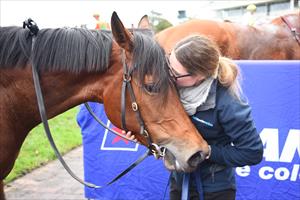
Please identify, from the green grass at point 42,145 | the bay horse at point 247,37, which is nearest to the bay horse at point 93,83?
the bay horse at point 247,37

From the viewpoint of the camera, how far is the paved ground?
4.09 m

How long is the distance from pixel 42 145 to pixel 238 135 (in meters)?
4.44

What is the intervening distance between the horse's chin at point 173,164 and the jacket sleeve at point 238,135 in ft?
0.78

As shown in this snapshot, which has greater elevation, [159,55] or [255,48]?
[159,55]

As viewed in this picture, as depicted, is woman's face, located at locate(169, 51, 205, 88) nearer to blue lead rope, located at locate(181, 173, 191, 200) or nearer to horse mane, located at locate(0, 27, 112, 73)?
horse mane, located at locate(0, 27, 112, 73)

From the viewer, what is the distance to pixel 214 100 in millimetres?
1933

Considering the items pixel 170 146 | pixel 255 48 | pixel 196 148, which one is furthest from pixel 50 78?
pixel 255 48

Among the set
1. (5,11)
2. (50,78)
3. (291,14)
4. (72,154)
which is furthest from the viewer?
(5,11)

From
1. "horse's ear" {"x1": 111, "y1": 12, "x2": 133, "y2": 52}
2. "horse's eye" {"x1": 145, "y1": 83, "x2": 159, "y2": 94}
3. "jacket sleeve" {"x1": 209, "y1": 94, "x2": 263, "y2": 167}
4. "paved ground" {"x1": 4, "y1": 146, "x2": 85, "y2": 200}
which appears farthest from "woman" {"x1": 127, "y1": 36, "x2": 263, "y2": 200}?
"paved ground" {"x1": 4, "y1": 146, "x2": 85, "y2": 200}

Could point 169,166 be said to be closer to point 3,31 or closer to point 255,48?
point 3,31

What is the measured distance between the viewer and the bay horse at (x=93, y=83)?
72.5 inches

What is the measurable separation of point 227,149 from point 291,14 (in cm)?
395

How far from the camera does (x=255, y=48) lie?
4.81m

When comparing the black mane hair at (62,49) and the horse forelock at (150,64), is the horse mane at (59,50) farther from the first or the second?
the horse forelock at (150,64)
